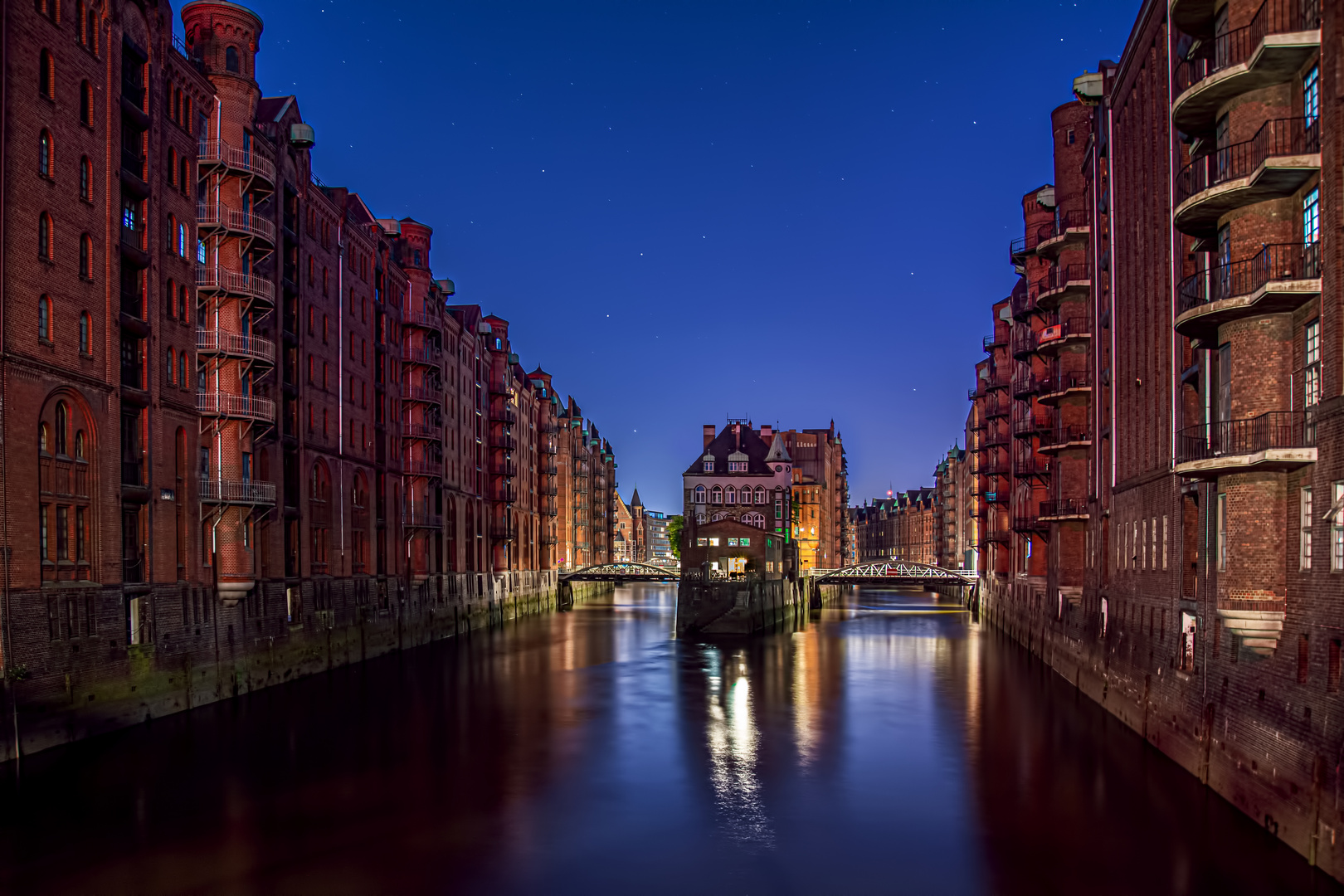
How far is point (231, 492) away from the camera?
4419 centimetres

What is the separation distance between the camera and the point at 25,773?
2948 centimetres

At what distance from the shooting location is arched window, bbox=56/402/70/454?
3397 cm

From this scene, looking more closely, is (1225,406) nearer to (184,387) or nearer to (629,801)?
(629,801)

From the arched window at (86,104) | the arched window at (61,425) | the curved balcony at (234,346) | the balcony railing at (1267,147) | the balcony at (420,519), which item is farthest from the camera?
the balcony at (420,519)

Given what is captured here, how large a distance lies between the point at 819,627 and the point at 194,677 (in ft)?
202

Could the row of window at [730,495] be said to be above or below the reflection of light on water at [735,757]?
above

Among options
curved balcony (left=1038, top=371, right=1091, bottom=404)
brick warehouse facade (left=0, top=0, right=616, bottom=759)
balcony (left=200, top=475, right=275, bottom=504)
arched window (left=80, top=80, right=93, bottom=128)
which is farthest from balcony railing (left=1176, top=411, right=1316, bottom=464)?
balcony (left=200, top=475, right=275, bottom=504)

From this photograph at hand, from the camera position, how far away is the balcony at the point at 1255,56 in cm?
2186

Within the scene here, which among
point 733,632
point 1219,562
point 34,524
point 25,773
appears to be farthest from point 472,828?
point 733,632

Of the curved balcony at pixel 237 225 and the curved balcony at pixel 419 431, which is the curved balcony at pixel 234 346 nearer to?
the curved balcony at pixel 237 225

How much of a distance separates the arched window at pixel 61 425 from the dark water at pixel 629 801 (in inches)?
339

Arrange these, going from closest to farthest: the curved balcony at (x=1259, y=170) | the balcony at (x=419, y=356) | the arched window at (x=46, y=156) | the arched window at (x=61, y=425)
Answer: the curved balcony at (x=1259, y=170) < the arched window at (x=46, y=156) < the arched window at (x=61, y=425) < the balcony at (x=419, y=356)

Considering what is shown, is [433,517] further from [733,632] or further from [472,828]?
[472,828]

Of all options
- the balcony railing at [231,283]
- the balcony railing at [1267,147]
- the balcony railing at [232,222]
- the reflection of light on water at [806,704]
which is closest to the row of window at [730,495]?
the reflection of light on water at [806,704]
